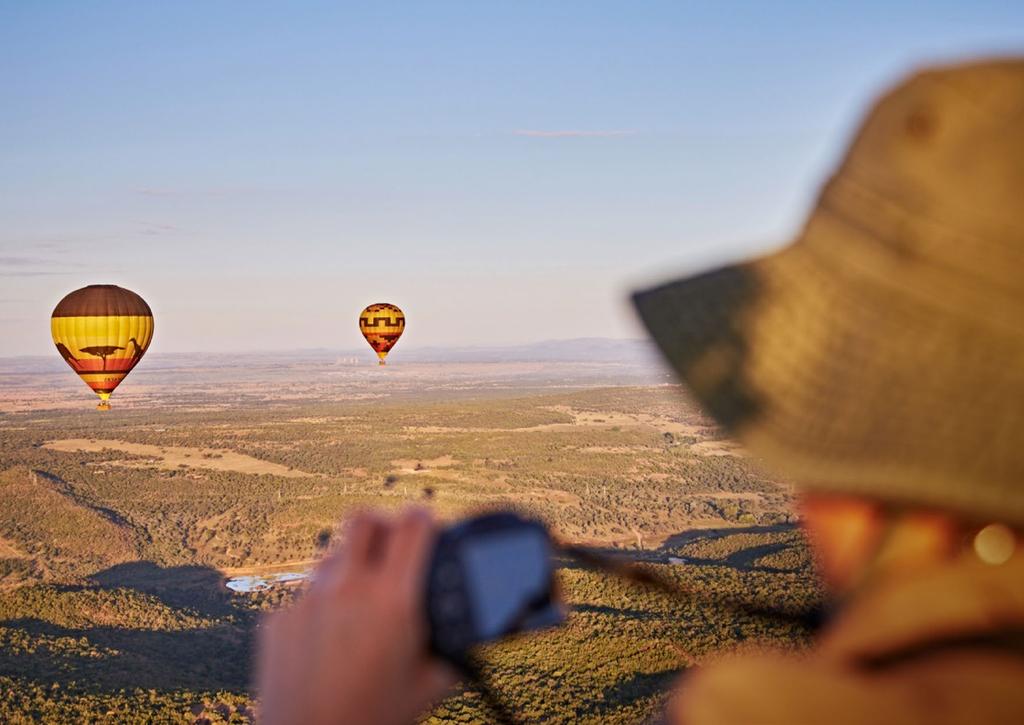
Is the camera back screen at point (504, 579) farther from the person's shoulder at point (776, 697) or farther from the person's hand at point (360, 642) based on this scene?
the person's shoulder at point (776, 697)

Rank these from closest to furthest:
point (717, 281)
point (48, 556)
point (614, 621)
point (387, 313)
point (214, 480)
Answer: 1. point (717, 281)
2. point (614, 621)
3. point (48, 556)
4. point (387, 313)
5. point (214, 480)

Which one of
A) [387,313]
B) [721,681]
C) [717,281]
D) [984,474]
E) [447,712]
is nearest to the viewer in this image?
[721,681]

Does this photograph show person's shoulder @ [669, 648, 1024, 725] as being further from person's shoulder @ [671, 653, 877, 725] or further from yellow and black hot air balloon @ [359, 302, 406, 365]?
yellow and black hot air balloon @ [359, 302, 406, 365]

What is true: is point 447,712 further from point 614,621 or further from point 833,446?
point 833,446

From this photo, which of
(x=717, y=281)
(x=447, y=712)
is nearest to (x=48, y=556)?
(x=447, y=712)

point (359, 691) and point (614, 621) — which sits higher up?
point (359, 691)

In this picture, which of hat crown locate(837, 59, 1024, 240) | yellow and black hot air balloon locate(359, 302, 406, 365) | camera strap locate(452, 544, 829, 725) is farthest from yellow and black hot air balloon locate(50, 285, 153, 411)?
hat crown locate(837, 59, 1024, 240)

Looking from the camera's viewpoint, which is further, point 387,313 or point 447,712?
point 387,313
